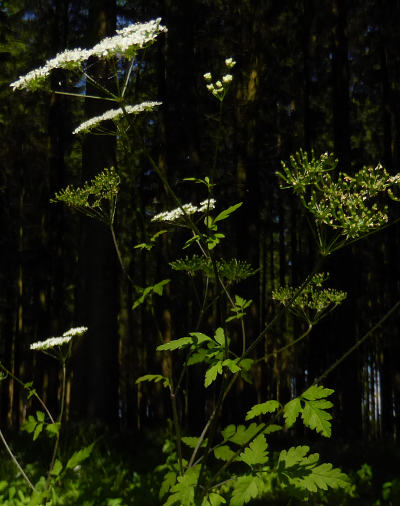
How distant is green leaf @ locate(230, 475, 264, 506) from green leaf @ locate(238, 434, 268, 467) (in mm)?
107

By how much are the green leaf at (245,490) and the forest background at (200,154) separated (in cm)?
491

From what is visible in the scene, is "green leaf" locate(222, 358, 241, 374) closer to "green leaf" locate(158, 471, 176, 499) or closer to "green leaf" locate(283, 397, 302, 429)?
"green leaf" locate(283, 397, 302, 429)

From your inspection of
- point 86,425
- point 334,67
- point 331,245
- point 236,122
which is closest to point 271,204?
point 334,67

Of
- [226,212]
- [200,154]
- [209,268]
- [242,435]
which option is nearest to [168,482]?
[242,435]

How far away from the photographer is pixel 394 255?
45.6 ft

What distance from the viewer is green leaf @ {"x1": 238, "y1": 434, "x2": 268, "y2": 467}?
284 centimetres

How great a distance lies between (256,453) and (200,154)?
423 inches

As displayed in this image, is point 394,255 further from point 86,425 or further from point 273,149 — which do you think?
point 86,425

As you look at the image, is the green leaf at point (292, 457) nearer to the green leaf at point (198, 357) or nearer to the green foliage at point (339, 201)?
the green leaf at point (198, 357)

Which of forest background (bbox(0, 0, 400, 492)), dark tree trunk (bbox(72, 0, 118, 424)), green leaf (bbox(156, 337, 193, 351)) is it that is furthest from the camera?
forest background (bbox(0, 0, 400, 492))

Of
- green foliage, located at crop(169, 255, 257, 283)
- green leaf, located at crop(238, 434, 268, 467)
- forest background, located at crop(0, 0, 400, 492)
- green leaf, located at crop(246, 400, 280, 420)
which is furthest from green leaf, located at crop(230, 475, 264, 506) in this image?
forest background, located at crop(0, 0, 400, 492)

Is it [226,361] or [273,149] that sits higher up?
[273,149]

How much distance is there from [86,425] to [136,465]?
144 centimetres

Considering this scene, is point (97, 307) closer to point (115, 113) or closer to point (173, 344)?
point (115, 113)
